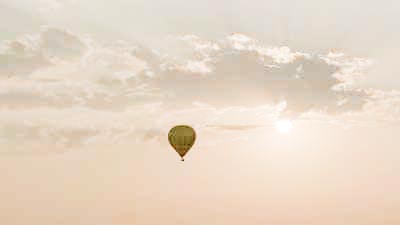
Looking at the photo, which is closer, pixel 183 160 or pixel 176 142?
pixel 183 160

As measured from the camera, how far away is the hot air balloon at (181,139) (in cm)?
11619

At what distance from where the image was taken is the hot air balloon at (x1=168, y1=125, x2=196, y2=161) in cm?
11619

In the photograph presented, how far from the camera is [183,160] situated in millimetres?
107688

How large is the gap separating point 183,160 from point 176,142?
938cm

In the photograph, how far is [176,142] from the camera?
381 ft

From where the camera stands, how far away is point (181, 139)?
116 metres

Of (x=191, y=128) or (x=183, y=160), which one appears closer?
(x=183, y=160)

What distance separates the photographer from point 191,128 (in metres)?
119

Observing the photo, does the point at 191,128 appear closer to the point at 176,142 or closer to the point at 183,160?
the point at 176,142

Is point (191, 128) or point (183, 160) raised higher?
point (191, 128)

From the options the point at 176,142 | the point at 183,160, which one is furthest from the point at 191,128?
the point at 183,160

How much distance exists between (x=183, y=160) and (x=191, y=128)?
525 inches
